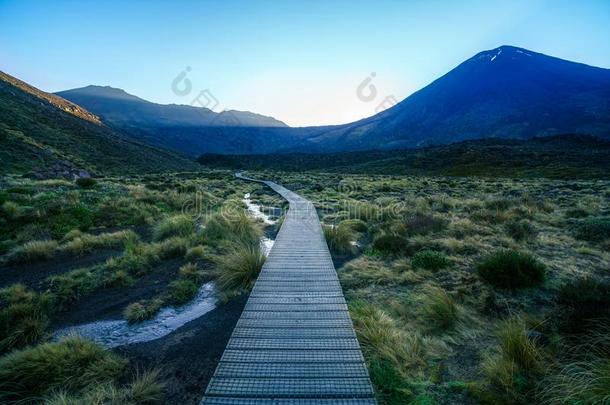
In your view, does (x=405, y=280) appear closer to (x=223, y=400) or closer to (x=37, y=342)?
(x=223, y=400)

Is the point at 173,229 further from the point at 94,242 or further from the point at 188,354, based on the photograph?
the point at 188,354

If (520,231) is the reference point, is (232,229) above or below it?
below

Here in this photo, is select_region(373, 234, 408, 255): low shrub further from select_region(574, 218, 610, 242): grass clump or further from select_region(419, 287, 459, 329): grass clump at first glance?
select_region(574, 218, 610, 242): grass clump

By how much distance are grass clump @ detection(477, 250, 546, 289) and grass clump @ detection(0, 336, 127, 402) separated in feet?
23.0

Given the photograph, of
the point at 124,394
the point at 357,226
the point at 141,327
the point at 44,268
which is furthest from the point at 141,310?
the point at 357,226

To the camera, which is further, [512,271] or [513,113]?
[513,113]

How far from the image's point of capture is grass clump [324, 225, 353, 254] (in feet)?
33.5

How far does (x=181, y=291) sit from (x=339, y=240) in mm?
5257

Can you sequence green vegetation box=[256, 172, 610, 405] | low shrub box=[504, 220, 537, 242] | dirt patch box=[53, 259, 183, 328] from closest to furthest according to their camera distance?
green vegetation box=[256, 172, 610, 405] → dirt patch box=[53, 259, 183, 328] → low shrub box=[504, 220, 537, 242]

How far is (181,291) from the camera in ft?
23.0

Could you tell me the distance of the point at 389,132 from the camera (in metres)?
183

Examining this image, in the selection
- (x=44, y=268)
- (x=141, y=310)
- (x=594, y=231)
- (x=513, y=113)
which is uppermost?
(x=513, y=113)

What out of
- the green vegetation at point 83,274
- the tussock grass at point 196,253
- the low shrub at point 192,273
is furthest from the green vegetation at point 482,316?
the tussock grass at point 196,253

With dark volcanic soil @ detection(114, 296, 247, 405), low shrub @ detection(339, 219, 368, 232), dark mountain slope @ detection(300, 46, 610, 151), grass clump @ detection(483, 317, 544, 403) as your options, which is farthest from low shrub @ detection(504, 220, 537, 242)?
dark mountain slope @ detection(300, 46, 610, 151)
